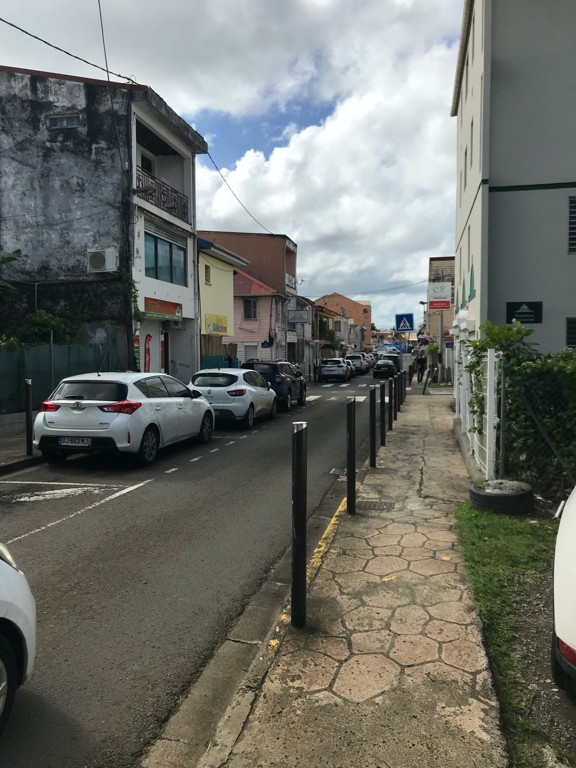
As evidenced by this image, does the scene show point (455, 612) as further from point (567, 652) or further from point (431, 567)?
point (567, 652)

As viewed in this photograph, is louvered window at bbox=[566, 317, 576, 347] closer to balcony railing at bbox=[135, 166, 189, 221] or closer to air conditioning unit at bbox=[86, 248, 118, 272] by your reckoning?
balcony railing at bbox=[135, 166, 189, 221]

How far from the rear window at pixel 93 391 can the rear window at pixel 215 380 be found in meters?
5.23

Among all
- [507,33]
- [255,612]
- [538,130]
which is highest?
[507,33]

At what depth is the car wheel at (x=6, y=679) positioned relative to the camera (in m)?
2.60

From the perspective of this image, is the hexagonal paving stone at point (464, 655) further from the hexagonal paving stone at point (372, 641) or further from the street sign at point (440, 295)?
the street sign at point (440, 295)

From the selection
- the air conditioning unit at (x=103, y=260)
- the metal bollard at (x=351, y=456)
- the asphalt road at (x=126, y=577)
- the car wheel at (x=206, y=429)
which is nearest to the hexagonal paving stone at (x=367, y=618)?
the asphalt road at (x=126, y=577)

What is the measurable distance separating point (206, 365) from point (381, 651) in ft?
73.0

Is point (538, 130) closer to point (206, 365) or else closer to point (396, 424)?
point (396, 424)

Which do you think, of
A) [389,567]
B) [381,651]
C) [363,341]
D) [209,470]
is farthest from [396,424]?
[363,341]

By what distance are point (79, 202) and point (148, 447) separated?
41.5 ft

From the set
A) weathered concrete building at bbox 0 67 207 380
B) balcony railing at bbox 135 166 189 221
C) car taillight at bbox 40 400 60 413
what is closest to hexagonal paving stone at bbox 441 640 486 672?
car taillight at bbox 40 400 60 413

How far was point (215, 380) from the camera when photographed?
570 inches

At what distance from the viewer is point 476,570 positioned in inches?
177

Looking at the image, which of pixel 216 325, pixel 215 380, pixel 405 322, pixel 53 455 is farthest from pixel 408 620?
pixel 216 325
